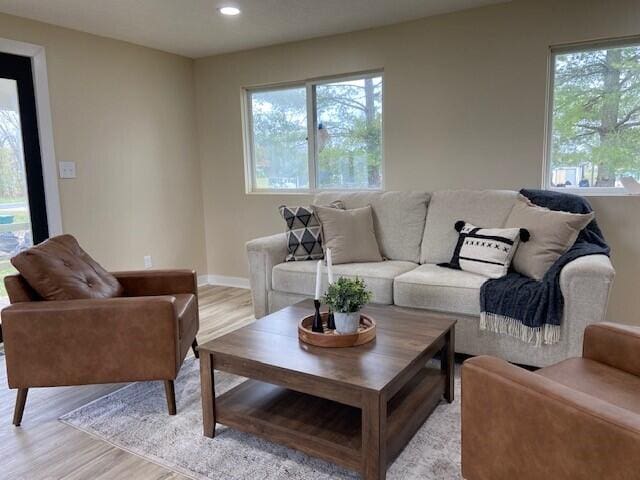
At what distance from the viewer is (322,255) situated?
134 inches

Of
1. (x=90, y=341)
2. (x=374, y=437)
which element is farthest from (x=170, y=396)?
(x=374, y=437)

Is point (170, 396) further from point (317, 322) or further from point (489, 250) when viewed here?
point (489, 250)

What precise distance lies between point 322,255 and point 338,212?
34 centimetres

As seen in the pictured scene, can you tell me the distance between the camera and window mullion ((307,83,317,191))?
4.15m

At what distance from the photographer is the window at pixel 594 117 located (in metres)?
3.03

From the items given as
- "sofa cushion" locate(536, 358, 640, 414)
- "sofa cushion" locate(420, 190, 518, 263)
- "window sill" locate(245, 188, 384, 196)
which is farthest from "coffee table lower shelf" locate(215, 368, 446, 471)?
"window sill" locate(245, 188, 384, 196)

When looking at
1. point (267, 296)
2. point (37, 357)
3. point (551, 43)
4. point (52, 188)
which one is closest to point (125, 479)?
point (37, 357)

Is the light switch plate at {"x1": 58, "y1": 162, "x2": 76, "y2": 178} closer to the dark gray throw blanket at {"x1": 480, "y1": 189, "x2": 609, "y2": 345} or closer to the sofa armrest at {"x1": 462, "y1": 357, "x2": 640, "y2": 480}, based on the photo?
the dark gray throw blanket at {"x1": 480, "y1": 189, "x2": 609, "y2": 345}

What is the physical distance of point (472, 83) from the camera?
344cm

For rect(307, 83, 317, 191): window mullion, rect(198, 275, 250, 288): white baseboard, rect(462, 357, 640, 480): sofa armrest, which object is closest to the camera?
rect(462, 357, 640, 480): sofa armrest

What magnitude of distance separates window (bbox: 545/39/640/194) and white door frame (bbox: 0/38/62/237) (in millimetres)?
3630

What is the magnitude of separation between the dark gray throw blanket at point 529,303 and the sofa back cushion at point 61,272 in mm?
2069

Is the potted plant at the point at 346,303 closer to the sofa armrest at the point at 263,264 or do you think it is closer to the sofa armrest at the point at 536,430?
the sofa armrest at the point at 536,430

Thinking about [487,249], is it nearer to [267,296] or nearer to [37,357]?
[267,296]
